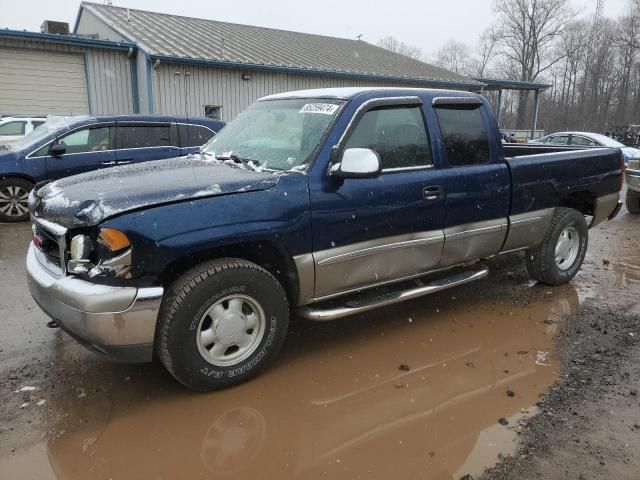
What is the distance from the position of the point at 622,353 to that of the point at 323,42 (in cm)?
2334

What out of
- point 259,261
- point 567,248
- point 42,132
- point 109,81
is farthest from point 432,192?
point 109,81

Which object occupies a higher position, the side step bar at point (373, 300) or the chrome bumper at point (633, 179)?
the chrome bumper at point (633, 179)

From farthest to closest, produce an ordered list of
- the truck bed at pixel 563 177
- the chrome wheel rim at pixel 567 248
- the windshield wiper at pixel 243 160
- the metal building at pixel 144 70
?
the metal building at pixel 144 70 < the chrome wheel rim at pixel 567 248 < the truck bed at pixel 563 177 < the windshield wiper at pixel 243 160

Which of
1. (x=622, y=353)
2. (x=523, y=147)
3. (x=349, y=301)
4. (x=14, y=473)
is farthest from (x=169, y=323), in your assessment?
(x=523, y=147)

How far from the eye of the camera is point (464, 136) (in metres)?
4.57

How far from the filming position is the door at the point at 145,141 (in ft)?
29.6

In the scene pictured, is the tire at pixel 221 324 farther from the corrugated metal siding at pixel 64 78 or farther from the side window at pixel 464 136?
the corrugated metal siding at pixel 64 78

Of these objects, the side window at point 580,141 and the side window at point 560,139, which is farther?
the side window at point 560,139

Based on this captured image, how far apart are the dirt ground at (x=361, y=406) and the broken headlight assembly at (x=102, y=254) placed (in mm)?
902

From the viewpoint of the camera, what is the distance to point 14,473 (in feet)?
8.61

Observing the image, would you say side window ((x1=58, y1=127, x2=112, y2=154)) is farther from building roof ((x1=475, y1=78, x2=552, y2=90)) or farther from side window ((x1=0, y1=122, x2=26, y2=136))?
building roof ((x1=475, y1=78, x2=552, y2=90))

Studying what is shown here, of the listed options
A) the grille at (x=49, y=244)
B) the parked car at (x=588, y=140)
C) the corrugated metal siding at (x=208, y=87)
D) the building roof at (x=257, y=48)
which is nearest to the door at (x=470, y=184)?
the grille at (x=49, y=244)

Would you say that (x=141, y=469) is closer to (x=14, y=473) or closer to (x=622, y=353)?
(x=14, y=473)

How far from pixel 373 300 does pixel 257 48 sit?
17.6 m
